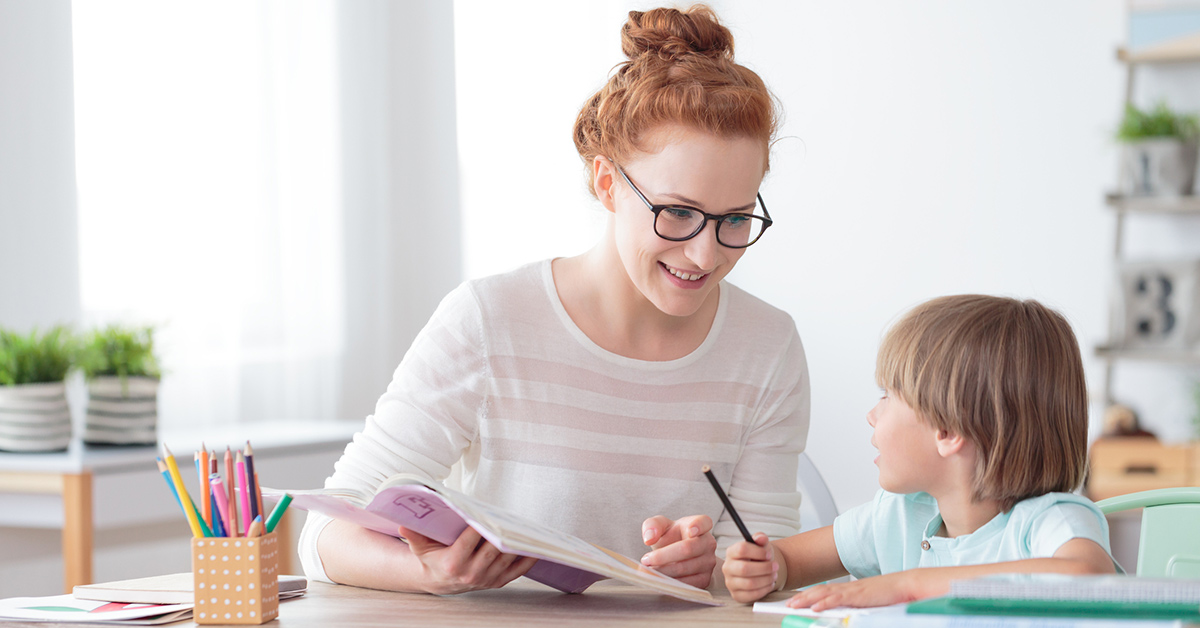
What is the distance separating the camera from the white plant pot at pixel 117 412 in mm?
2170

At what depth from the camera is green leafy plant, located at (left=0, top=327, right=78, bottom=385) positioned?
6.94 ft

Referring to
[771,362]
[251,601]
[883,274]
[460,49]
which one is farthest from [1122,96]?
[251,601]

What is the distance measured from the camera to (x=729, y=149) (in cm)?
125

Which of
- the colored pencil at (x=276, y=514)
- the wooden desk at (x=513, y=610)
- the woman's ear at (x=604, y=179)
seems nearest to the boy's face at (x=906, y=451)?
the wooden desk at (x=513, y=610)

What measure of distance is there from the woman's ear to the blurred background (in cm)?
201

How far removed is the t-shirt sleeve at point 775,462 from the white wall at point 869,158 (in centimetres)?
230

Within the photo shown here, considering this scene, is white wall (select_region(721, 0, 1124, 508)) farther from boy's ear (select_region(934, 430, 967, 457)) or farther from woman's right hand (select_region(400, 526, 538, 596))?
woman's right hand (select_region(400, 526, 538, 596))

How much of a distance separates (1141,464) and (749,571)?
2812 mm

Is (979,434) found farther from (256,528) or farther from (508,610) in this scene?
(256,528)

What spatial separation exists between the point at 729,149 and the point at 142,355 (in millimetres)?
1513

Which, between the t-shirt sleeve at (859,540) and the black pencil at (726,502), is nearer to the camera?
the black pencil at (726,502)

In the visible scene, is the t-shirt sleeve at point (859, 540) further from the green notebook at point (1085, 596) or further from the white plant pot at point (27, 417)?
the white plant pot at point (27, 417)

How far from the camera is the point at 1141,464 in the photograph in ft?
10.9

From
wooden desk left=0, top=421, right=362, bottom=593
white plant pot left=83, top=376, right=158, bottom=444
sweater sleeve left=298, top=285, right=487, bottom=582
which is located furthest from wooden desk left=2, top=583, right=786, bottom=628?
white plant pot left=83, top=376, right=158, bottom=444
